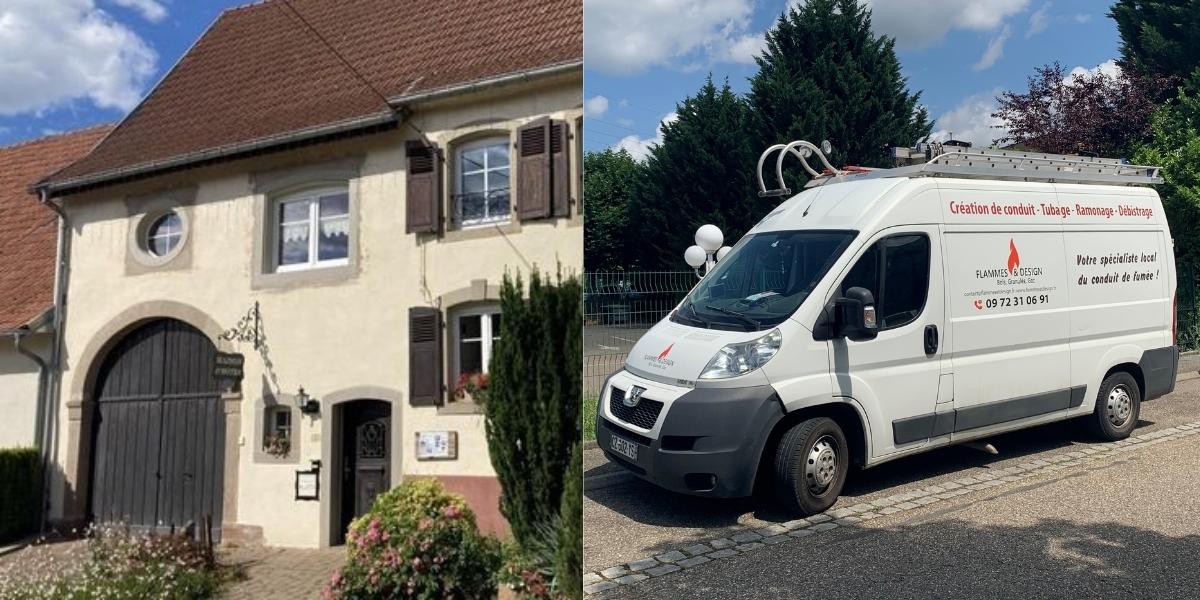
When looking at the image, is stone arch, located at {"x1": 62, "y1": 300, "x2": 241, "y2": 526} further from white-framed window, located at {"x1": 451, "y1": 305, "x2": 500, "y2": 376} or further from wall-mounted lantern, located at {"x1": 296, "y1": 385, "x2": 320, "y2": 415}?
white-framed window, located at {"x1": 451, "y1": 305, "x2": 500, "y2": 376}

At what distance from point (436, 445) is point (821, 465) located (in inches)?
32.3

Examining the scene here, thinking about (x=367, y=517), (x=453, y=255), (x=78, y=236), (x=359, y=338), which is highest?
(x=78, y=236)

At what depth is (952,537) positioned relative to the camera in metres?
1.51

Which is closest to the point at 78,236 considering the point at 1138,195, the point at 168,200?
the point at 168,200

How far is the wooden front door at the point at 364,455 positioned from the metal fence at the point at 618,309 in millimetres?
362

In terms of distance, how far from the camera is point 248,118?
1.48m

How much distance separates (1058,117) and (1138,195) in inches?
13.0

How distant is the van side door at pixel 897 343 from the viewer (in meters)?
1.43

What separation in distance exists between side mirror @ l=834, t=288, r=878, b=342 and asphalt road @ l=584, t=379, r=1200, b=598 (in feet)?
1.22

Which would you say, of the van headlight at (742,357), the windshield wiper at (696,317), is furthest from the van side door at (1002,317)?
the windshield wiper at (696,317)

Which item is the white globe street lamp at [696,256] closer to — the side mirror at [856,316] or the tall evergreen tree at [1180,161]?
the side mirror at [856,316]

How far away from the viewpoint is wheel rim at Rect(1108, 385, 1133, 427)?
1614mm

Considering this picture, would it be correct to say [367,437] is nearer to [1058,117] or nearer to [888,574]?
[888,574]

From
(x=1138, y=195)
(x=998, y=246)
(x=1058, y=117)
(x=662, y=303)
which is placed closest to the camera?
(x=662, y=303)
